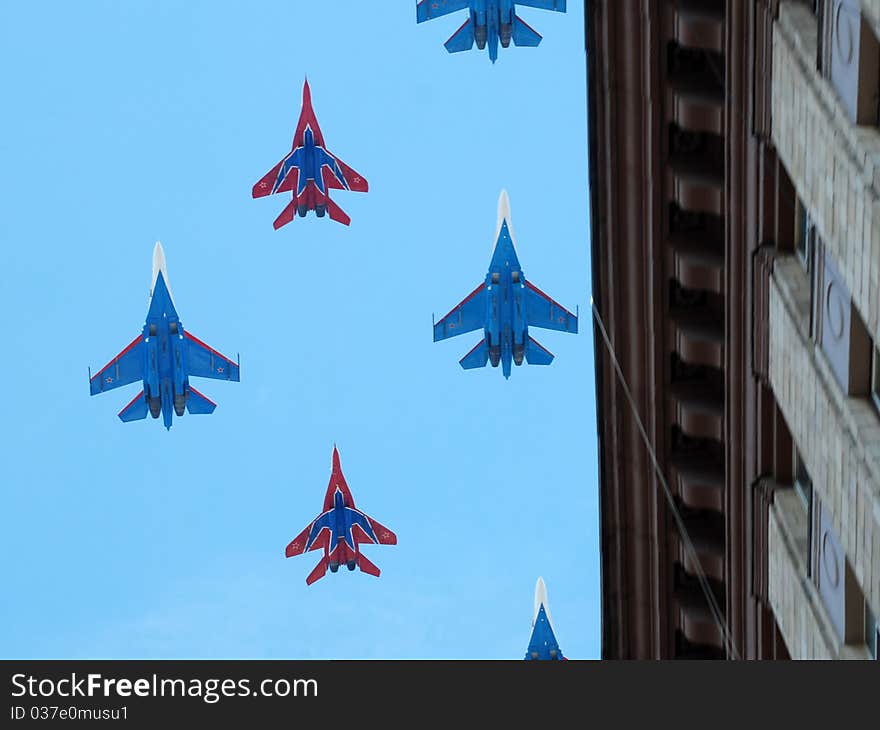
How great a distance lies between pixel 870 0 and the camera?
81.9 feet

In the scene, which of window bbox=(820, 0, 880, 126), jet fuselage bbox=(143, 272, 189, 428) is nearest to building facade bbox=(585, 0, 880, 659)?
window bbox=(820, 0, 880, 126)

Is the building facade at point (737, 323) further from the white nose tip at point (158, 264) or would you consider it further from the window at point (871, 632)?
the white nose tip at point (158, 264)

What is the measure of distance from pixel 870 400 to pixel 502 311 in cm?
2366

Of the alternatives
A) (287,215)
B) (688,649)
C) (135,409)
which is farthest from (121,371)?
(688,649)

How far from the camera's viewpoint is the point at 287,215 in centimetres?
5397

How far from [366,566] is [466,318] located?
27.0ft

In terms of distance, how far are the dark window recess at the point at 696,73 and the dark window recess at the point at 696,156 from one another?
87cm

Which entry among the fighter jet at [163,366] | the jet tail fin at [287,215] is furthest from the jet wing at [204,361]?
the jet tail fin at [287,215]

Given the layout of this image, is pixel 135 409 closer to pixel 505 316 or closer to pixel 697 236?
pixel 505 316

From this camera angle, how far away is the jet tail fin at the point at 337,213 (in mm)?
53312
